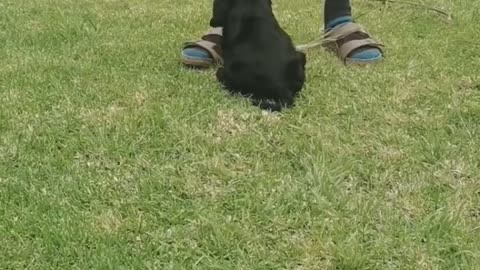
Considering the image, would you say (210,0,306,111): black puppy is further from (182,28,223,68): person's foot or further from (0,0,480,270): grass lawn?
(182,28,223,68): person's foot

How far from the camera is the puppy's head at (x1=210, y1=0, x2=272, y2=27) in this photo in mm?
2627

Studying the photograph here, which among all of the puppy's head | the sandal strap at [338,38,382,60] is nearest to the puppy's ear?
the puppy's head

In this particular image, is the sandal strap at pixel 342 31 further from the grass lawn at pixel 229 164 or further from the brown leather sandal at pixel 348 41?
the grass lawn at pixel 229 164

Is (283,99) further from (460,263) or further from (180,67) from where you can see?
(460,263)

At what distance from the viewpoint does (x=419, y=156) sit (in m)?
2.16

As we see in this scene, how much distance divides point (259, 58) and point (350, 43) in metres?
0.65

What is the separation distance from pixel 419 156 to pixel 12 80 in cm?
162

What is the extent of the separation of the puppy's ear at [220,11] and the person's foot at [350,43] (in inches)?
23.9

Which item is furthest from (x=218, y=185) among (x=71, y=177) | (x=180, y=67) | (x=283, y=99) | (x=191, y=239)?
(x=180, y=67)

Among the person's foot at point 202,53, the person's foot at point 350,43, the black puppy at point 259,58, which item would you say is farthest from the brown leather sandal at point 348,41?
the person's foot at point 202,53

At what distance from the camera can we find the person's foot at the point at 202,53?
2924mm

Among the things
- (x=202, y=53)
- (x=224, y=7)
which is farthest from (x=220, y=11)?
(x=202, y=53)

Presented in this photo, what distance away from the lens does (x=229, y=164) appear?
2127 mm

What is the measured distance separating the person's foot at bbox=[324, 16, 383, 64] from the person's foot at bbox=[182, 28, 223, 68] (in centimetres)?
55
